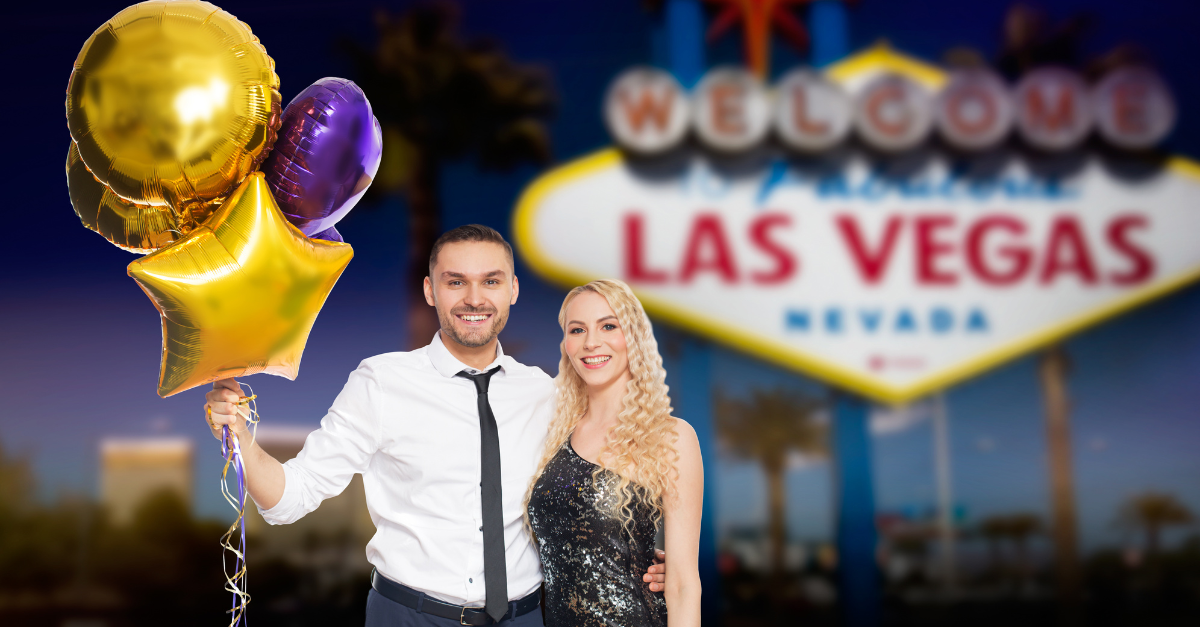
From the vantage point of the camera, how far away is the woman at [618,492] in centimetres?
169

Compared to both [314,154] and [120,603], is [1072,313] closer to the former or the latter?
[314,154]

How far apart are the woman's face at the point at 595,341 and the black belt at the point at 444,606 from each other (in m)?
0.52

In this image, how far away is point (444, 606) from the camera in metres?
1.71

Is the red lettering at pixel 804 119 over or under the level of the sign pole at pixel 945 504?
over

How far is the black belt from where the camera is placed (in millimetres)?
1704

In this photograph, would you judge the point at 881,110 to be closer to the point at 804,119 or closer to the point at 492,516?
the point at 804,119

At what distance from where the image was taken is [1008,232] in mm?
4395

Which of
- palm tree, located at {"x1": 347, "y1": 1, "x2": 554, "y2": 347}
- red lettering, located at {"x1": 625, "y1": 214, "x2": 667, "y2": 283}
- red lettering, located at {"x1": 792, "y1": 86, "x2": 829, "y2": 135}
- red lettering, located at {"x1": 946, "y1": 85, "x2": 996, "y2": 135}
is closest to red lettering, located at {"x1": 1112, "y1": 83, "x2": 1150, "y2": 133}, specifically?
red lettering, located at {"x1": 946, "y1": 85, "x2": 996, "y2": 135}

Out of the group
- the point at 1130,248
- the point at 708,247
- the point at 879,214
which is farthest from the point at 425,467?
the point at 1130,248

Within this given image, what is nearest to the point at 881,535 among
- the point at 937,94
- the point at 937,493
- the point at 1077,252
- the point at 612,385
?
the point at 937,493

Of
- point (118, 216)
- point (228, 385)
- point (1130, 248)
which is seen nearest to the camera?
point (228, 385)

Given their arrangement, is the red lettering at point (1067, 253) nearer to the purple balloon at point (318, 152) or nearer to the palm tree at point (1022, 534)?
the palm tree at point (1022, 534)

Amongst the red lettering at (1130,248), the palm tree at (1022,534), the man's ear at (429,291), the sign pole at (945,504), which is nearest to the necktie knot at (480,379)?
the man's ear at (429,291)

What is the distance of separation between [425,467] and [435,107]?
10.2 ft
